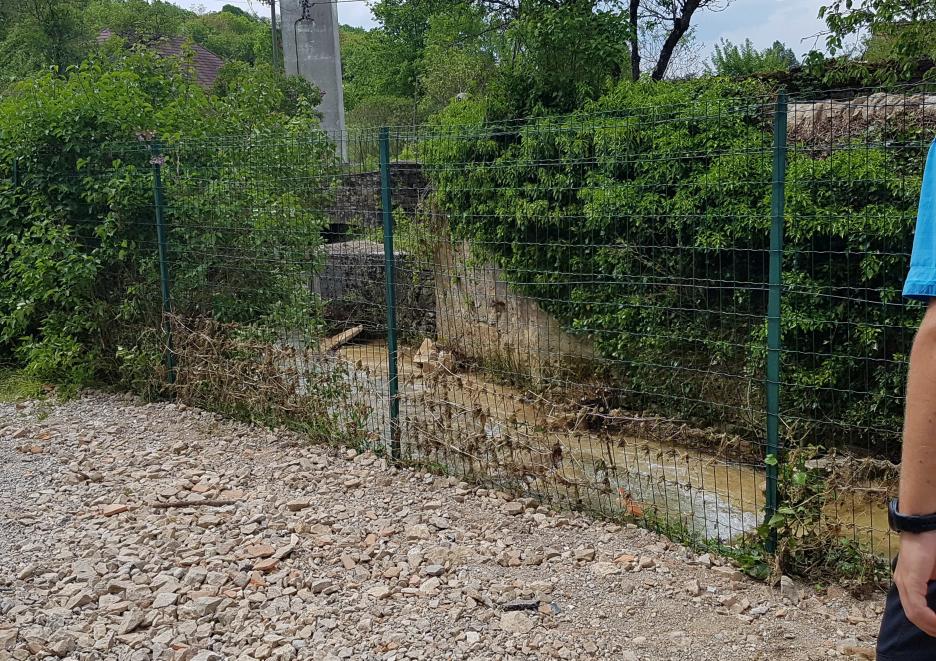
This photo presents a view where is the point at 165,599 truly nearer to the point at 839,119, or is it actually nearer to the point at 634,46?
the point at 839,119

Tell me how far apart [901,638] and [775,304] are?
2527 millimetres

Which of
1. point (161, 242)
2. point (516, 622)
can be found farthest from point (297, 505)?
point (161, 242)

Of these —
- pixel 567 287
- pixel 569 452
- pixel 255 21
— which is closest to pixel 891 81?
pixel 567 287

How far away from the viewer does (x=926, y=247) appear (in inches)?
59.7

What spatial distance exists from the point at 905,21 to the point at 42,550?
7.07 metres

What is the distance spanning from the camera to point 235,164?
21.9 ft

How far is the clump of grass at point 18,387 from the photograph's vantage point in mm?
7320

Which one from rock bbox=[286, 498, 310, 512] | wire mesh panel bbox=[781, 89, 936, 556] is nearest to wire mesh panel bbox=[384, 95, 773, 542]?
wire mesh panel bbox=[781, 89, 936, 556]

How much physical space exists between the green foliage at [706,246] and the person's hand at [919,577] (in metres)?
3.33

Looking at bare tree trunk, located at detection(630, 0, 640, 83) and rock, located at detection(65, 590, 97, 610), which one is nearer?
rock, located at detection(65, 590, 97, 610)

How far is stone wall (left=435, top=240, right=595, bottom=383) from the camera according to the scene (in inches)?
244

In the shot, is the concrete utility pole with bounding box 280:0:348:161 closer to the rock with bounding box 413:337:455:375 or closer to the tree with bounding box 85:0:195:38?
the tree with bounding box 85:0:195:38

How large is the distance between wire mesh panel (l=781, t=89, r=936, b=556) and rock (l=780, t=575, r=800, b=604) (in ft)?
1.56

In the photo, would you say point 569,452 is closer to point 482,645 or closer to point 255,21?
point 482,645
